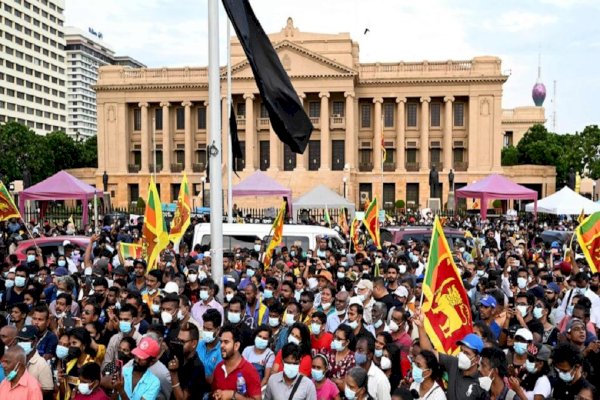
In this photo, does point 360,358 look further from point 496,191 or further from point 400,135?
point 400,135

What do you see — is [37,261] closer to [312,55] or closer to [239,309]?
[239,309]

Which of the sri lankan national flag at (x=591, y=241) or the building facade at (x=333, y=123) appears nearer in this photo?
the sri lankan national flag at (x=591, y=241)

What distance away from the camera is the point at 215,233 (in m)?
7.68

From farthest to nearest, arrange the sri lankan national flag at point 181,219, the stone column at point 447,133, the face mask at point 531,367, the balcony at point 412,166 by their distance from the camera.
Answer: the balcony at point 412,166
the stone column at point 447,133
the sri lankan national flag at point 181,219
the face mask at point 531,367

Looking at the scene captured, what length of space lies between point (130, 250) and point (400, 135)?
4869cm

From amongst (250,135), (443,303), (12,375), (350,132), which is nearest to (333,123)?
(350,132)

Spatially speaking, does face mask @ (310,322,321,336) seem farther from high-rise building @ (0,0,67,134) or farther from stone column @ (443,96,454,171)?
high-rise building @ (0,0,67,134)

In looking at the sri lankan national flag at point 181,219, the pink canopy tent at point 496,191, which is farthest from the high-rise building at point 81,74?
the sri lankan national flag at point 181,219

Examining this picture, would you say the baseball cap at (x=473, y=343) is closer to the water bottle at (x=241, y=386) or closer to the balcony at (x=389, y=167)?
the water bottle at (x=241, y=386)

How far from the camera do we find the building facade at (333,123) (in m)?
57.1

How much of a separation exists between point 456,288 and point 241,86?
52545 millimetres

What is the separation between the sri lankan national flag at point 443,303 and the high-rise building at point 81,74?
15123cm

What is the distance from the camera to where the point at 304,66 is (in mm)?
56688

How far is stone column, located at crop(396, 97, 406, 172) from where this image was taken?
59125mm
